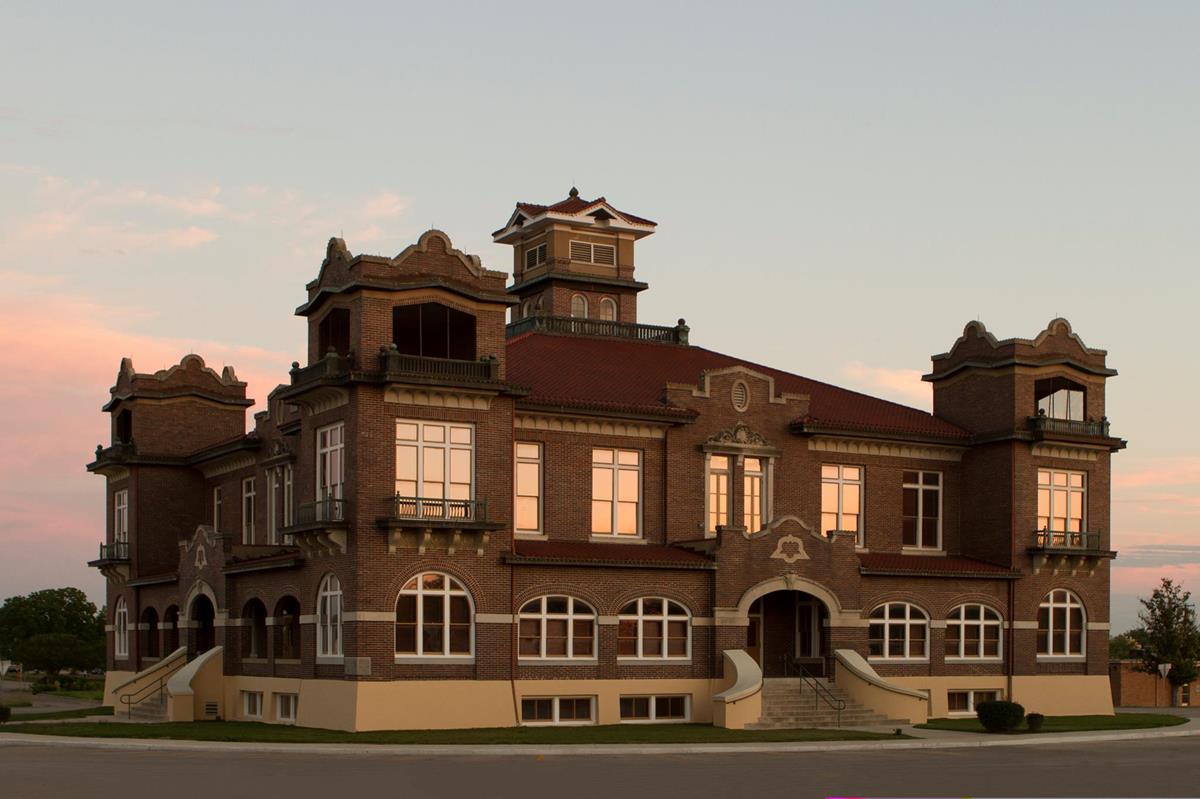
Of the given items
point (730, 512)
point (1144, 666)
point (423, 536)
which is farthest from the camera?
point (1144, 666)

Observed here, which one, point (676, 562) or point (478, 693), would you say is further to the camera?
point (676, 562)

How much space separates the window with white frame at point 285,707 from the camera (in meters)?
45.4

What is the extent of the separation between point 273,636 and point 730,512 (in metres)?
14.3

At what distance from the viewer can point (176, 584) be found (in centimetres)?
5447

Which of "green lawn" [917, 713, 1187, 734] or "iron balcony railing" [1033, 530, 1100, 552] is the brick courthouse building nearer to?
"iron balcony railing" [1033, 530, 1100, 552]

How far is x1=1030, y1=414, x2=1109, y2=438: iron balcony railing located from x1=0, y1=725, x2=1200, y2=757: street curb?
46.4ft

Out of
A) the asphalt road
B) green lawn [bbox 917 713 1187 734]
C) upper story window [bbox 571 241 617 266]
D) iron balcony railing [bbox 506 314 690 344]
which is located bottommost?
green lawn [bbox 917 713 1187 734]

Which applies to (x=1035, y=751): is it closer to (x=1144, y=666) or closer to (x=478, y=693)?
(x=478, y=693)

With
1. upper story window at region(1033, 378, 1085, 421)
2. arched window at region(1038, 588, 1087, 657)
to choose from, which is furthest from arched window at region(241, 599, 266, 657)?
upper story window at region(1033, 378, 1085, 421)

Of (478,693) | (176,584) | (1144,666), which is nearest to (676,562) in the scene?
(478,693)

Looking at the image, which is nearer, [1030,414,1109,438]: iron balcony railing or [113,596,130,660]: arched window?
[1030,414,1109,438]: iron balcony railing

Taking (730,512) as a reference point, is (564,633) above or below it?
below

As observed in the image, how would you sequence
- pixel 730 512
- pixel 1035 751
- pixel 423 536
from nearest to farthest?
pixel 1035 751
pixel 423 536
pixel 730 512

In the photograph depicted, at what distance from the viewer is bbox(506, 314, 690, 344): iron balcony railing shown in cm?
5575
